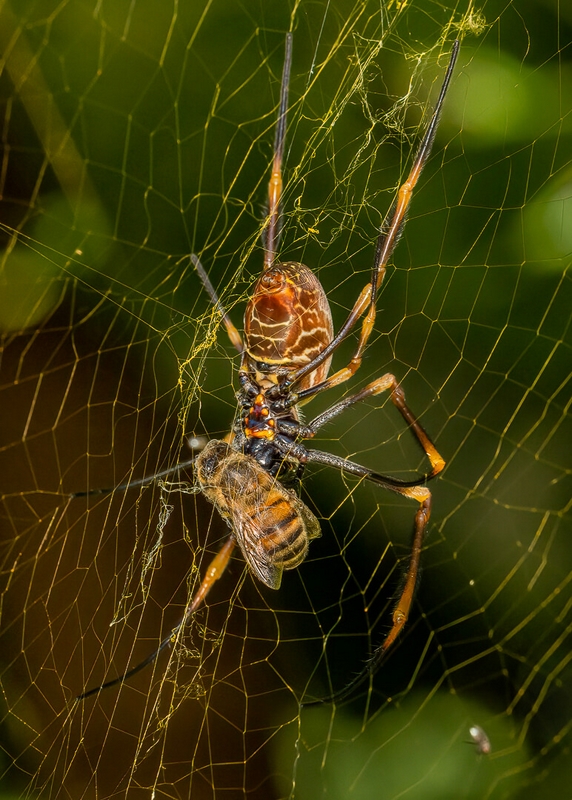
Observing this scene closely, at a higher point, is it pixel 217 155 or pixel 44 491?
pixel 217 155

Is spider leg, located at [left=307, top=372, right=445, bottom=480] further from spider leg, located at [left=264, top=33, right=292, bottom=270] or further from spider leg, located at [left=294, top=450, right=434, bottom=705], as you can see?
spider leg, located at [left=264, top=33, right=292, bottom=270]

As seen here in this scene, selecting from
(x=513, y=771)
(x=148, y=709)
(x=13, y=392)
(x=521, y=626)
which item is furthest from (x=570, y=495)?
(x=13, y=392)

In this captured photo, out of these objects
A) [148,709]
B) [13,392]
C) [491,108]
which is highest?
[491,108]

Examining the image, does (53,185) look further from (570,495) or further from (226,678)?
(570,495)

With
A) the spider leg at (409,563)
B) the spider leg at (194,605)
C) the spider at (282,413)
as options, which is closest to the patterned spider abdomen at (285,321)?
the spider at (282,413)

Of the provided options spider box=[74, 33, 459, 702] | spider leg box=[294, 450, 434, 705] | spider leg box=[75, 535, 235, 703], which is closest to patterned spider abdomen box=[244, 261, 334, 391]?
spider box=[74, 33, 459, 702]

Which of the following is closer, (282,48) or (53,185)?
Answer: (282,48)

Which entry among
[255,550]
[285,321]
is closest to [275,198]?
[285,321]
